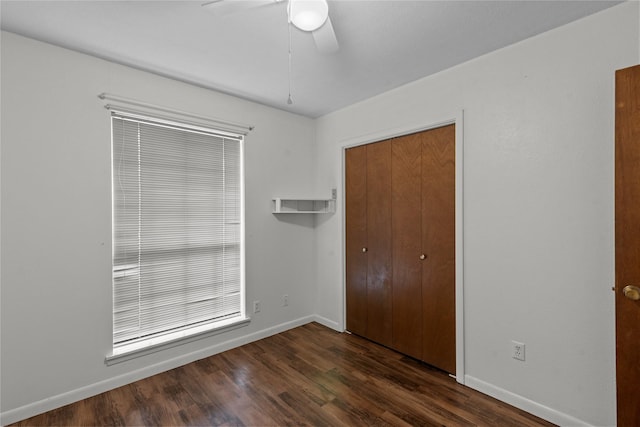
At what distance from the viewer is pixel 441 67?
2.37 m

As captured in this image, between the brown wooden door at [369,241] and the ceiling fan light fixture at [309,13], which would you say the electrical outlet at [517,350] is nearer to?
the brown wooden door at [369,241]

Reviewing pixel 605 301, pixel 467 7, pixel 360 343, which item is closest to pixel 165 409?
pixel 360 343

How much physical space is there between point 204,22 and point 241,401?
2.52m

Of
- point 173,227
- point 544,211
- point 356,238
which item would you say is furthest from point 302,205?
point 544,211

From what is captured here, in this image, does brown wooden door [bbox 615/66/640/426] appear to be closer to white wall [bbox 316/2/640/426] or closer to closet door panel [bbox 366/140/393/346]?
white wall [bbox 316/2/640/426]

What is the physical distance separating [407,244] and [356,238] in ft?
2.11

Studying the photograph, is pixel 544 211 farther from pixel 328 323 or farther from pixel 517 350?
pixel 328 323

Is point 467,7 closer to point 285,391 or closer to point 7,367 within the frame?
point 285,391

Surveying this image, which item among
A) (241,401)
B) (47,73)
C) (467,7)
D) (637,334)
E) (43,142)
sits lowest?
(241,401)

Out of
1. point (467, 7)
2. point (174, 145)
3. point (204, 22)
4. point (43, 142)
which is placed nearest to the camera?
point (467, 7)

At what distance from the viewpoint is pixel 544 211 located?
6.34ft

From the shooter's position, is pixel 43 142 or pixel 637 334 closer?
pixel 637 334

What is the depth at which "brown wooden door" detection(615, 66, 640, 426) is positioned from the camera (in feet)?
4.76

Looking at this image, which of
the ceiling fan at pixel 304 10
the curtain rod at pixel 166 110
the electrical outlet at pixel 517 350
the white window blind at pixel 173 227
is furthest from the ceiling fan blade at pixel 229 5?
the electrical outlet at pixel 517 350
